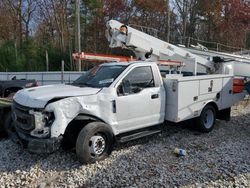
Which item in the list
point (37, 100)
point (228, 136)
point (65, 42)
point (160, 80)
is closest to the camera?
point (37, 100)

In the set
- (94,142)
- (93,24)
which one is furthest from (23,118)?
(93,24)

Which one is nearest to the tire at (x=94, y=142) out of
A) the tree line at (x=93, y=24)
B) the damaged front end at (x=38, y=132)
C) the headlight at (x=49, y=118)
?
the damaged front end at (x=38, y=132)

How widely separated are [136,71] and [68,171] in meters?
2.57

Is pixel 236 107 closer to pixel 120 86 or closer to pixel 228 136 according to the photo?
pixel 228 136

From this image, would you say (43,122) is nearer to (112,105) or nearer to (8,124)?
(112,105)

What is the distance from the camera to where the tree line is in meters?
28.0

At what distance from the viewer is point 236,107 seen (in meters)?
11.4

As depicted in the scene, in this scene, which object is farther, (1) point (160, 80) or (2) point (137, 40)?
(2) point (137, 40)

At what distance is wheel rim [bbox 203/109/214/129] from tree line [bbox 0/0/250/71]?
1917 centimetres

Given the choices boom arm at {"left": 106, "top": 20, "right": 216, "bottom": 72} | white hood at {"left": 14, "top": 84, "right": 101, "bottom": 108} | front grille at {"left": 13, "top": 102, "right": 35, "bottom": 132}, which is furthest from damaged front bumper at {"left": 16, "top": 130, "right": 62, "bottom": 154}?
boom arm at {"left": 106, "top": 20, "right": 216, "bottom": 72}

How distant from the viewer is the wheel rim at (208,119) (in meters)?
7.88

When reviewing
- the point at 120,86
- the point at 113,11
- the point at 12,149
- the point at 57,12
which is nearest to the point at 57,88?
the point at 120,86

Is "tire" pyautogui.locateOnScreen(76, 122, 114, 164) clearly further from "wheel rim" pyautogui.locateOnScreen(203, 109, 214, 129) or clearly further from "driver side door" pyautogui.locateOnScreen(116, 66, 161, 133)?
"wheel rim" pyautogui.locateOnScreen(203, 109, 214, 129)

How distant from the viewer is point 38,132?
17.3ft
